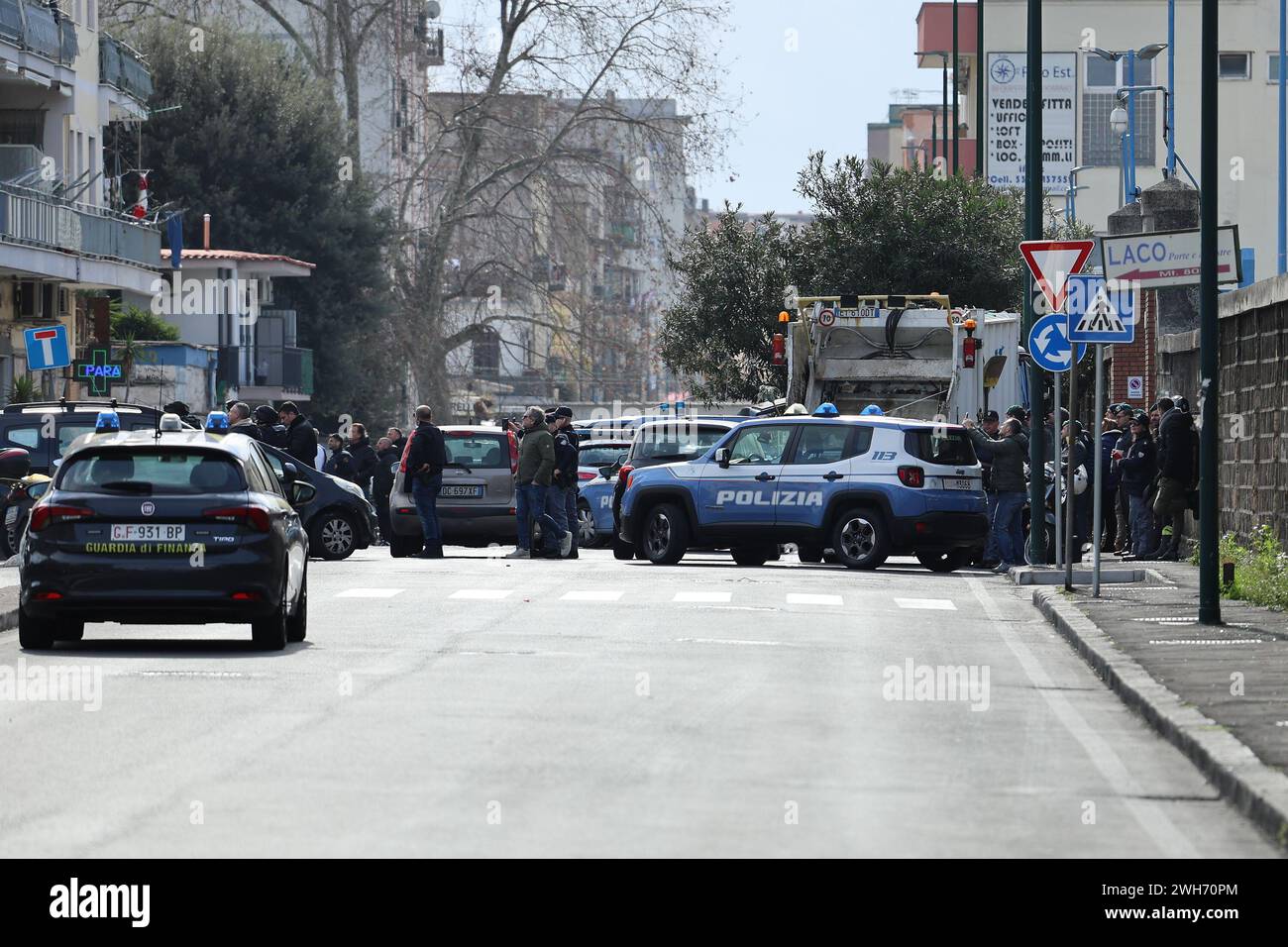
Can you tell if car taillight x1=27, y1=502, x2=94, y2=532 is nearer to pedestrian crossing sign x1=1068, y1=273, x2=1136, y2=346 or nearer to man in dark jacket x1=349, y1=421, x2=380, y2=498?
pedestrian crossing sign x1=1068, y1=273, x2=1136, y2=346

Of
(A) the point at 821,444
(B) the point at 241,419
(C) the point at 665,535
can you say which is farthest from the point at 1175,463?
(B) the point at 241,419

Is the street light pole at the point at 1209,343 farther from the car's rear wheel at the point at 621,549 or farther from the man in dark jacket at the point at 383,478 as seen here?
the man in dark jacket at the point at 383,478

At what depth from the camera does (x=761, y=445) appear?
27.4 meters

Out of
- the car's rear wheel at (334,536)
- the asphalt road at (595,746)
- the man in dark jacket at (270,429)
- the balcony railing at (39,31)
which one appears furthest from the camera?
the balcony railing at (39,31)

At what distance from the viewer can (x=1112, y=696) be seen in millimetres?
14094

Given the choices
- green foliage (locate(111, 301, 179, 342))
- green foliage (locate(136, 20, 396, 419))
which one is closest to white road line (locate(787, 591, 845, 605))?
green foliage (locate(111, 301, 179, 342))

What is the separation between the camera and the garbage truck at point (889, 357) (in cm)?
3256

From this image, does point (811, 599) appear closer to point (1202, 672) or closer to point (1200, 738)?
point (1202, 672)

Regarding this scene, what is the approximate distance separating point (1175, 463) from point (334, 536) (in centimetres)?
953

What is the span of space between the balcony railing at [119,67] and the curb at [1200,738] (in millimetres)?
37223

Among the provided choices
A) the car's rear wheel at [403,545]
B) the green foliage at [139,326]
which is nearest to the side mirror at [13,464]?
the car's rear wheel at [403,545]
